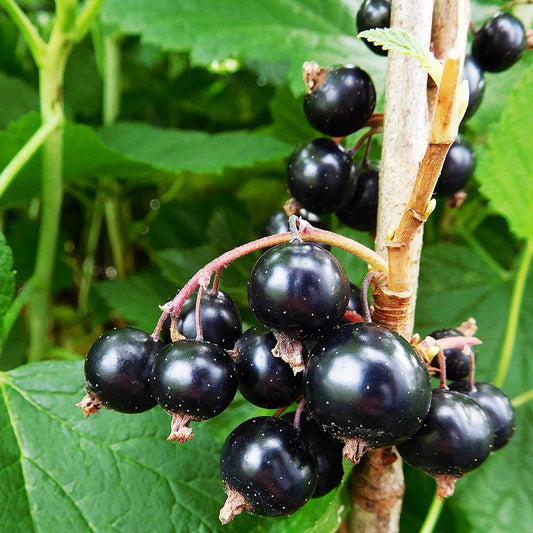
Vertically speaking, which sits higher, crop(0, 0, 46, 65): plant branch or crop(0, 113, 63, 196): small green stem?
crop(0, 0, 46, 65): plant branch

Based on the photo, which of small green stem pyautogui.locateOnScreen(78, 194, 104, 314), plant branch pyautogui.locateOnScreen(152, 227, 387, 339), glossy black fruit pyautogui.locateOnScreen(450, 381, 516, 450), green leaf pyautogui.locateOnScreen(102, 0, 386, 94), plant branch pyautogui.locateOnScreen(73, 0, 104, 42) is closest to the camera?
plant branch pyautogui.locateOnScreen(152, 227, 387, 339)

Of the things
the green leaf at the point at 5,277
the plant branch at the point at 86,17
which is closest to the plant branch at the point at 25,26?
the plant branch at the point at 86,17

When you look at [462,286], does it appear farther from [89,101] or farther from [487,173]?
[89,101]

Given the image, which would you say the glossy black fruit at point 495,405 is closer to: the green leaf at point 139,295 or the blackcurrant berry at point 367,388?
the blackcurrant berry at point 367,388

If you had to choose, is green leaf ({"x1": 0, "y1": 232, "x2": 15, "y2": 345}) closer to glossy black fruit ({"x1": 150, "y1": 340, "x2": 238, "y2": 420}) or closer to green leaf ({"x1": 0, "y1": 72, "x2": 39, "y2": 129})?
glossy black fruit ({"x1": 150, "y1": 340, "x2": 238, "y2": 420})

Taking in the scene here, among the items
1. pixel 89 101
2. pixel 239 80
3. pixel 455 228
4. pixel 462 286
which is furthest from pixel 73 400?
pixel 239 80

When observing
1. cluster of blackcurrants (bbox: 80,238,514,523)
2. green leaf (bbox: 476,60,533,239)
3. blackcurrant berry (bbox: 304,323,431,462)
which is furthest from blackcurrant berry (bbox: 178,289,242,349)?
green leaf (bbox: 476,60,533,239)
